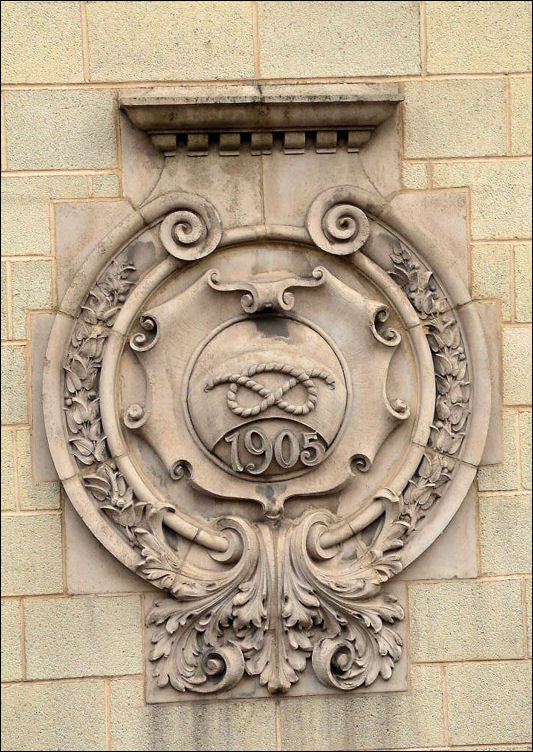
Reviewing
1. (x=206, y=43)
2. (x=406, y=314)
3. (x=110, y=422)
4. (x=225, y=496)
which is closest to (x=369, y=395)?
(x=406, y=314)

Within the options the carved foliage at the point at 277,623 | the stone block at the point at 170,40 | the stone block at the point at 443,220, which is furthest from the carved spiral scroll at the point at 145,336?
the stone block at the point at 443,220

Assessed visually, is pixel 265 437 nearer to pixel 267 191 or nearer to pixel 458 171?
pixel 267 191

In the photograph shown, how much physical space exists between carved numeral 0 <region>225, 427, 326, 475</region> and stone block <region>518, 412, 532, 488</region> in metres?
0.95

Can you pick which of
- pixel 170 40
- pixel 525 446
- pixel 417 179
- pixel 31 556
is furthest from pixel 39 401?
pixel 525 446

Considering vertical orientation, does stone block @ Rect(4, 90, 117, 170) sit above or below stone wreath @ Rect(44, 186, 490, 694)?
above

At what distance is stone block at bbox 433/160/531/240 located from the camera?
5.60 meters

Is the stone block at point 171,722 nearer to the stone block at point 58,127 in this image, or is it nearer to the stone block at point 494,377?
the stone block at point 494,377

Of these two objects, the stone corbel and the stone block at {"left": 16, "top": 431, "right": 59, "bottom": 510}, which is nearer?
the stone corbel

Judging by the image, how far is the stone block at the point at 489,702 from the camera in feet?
18.2

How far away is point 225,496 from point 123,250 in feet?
3.88

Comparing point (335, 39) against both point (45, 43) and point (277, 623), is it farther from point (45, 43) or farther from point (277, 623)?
point (277, 623)

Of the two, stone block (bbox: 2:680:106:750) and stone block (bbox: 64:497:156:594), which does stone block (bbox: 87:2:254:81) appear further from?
stone block (bbox: 2:680:106:750)

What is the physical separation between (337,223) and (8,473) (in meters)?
1.83

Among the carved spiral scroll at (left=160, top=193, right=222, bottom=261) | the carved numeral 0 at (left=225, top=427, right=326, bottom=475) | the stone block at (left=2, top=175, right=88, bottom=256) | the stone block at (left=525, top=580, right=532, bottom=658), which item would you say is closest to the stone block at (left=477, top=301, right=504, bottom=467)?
the stone block at (left=525, top=580, right=532, bottom=658)
